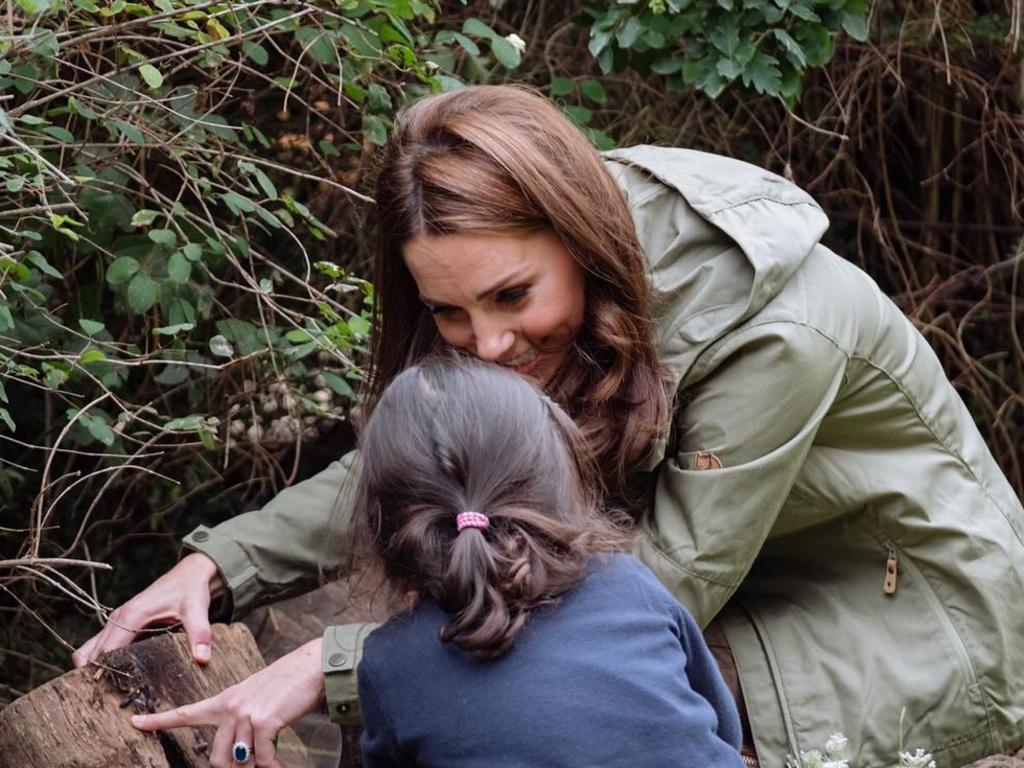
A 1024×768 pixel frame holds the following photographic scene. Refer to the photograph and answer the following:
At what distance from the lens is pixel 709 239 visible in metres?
2.26

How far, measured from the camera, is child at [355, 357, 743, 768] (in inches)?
65.1

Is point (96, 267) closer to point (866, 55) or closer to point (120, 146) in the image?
point (120, 146)

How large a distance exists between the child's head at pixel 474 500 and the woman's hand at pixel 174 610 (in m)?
0.59

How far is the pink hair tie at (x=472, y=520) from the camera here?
5.52 feet

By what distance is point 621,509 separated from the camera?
221 centimetres

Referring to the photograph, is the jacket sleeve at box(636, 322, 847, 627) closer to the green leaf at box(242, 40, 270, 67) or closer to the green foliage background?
the green foliage background

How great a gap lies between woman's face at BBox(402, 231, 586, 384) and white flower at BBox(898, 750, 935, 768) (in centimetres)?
81

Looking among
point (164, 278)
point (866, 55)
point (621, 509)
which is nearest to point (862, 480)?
point (621, 509)

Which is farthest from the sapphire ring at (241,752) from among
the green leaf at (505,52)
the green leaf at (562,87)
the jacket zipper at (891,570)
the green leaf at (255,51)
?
the green leaf at (562,87)

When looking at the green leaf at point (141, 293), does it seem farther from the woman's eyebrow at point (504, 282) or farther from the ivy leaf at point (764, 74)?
the ivy leaf at point (764, 74)

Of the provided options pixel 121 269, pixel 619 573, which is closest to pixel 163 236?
pixel 121 269

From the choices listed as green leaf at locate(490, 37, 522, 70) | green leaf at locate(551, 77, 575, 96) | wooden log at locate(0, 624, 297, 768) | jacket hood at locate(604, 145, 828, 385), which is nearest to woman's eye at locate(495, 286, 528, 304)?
jacket hood at locate(604, 145, 828, 385)

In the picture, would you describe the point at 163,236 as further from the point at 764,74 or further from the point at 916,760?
the point at 916,760

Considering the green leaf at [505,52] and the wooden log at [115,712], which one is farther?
the green leaf at [505,52]
